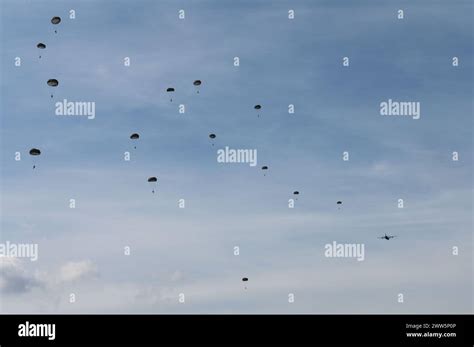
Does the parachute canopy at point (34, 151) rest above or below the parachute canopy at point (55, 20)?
below

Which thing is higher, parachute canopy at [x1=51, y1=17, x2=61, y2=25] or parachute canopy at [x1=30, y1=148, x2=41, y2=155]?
parachute canopy at [x1=51, y1=17, x2=61, y2=25]

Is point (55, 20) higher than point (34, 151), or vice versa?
point (55, 20)
